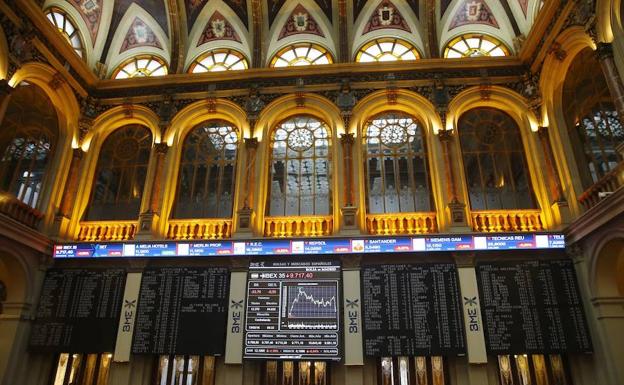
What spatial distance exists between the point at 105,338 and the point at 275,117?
8.53 m

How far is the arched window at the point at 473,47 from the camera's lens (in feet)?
48.5

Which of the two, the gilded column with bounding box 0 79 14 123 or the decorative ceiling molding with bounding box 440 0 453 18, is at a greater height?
the decorative ceiling molding with bounding box 440 0 453 18

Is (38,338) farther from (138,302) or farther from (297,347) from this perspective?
(297,347)

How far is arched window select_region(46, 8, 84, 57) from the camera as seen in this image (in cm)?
1362

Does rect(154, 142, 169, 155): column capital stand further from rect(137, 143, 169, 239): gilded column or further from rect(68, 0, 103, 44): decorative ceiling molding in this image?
rect(68, 0, 103, 44): decorative ceiling molding

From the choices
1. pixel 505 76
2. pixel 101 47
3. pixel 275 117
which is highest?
pixel 101 47

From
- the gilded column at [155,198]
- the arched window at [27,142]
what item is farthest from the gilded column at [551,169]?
the arched window at [27,142]

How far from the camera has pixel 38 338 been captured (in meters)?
11.7

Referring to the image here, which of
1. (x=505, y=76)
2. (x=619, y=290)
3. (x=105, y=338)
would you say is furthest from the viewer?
(x=505, y=76)

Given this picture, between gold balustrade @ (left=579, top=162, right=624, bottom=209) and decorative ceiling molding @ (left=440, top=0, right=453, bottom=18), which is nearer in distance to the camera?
gold balustrade @ (left=579, top=162, right=624, bottom=209)

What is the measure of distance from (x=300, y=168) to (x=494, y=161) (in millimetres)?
6298

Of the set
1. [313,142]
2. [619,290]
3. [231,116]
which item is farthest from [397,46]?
[619,290]

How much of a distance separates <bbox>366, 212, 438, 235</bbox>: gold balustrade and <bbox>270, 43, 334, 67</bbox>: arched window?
6.46 m

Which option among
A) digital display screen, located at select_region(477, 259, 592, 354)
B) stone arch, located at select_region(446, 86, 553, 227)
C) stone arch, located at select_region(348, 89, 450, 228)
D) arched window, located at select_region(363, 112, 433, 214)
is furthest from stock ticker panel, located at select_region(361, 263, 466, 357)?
stone arch, located at select_region(446, 86, 553, 227)
